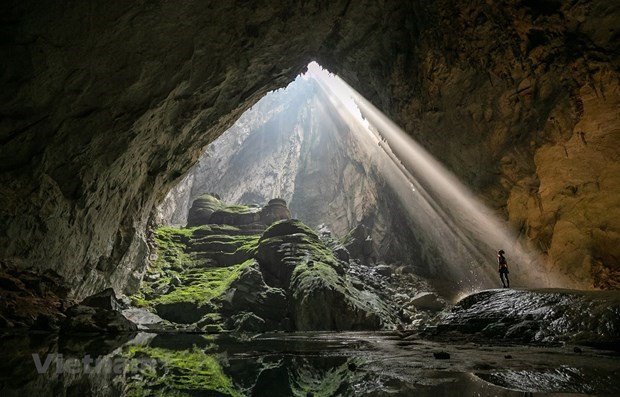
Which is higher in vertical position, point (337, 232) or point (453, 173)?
point (337, 232)

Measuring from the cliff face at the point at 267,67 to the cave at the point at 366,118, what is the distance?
7cm

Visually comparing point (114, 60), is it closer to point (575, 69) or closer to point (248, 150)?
point (575, 69)

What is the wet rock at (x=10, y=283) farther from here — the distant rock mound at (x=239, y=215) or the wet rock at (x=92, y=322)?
the distant rock mound at (x=239, y=215)

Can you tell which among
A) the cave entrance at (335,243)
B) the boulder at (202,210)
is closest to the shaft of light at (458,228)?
the cave entrance at (335,243)

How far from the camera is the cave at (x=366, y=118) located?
15.3ft

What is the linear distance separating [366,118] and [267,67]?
10588mm

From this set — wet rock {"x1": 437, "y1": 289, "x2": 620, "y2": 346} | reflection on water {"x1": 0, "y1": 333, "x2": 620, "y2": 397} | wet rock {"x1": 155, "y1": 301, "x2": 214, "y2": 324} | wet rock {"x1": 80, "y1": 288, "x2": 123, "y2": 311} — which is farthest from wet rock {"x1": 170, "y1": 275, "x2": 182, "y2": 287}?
reflection on water {"x1": 0, "y1": 333, "x2": 620, "y2": 397}

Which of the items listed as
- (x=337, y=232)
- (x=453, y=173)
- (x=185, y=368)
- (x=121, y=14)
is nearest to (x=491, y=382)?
(x=185, y=368)

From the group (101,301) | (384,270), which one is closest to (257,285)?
(384,270)

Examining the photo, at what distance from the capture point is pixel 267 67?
20.7 m

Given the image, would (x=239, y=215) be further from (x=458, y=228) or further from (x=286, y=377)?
(x=286, y=377)

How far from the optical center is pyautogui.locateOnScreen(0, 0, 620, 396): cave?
4.65 metres

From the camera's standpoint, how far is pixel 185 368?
4457 mm

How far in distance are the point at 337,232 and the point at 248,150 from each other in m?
36.6
